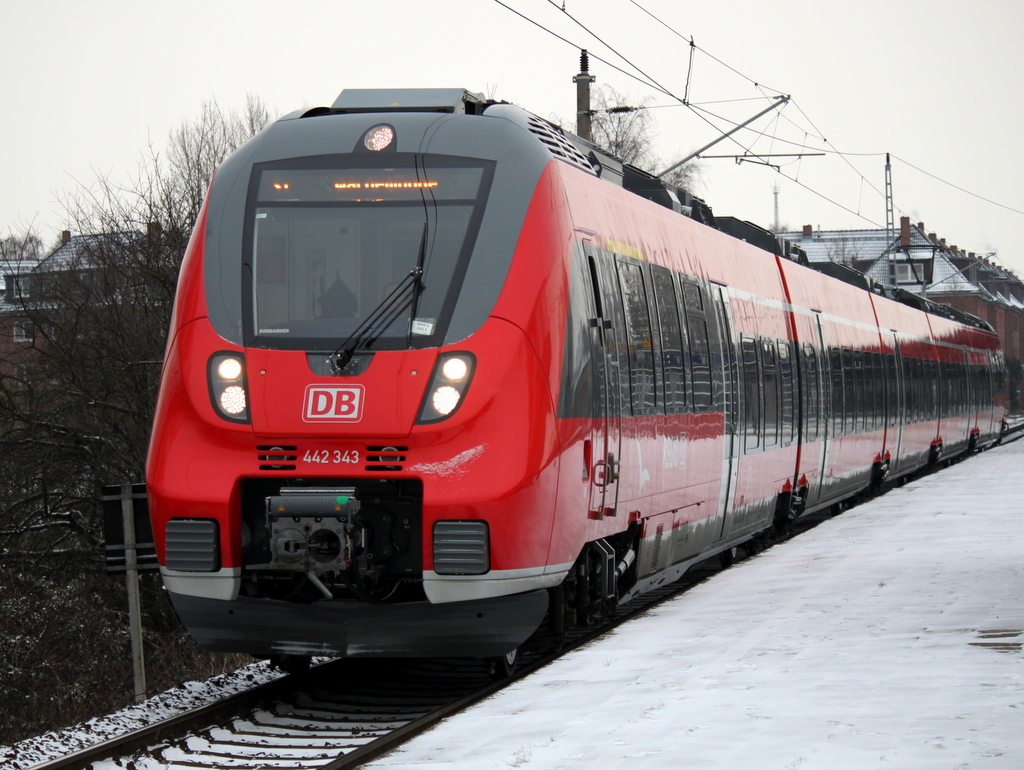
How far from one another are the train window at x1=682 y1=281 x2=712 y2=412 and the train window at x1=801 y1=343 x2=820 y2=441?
4.44 metres

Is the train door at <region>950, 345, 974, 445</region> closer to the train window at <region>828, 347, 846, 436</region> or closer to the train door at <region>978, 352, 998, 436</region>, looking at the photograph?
the train door at <region>978, 352, 998, 436</region>

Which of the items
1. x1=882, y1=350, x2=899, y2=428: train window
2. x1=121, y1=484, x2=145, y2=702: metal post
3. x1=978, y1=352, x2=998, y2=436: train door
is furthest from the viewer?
x1=978, y1=352, x2=998, y2=436: train door

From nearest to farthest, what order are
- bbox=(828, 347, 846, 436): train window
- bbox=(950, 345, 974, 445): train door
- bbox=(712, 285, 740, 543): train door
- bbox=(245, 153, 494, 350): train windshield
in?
bbox=(245, 153, 494, 350): train windshield, bbox=(712, 285, 740, 543): train door, bbox=(828, 347, 846, 436): train window, bbox=(950, 345, 974, 445): train door

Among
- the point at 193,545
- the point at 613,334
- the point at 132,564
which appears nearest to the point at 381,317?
the point at 193,545

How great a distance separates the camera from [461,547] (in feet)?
23.1

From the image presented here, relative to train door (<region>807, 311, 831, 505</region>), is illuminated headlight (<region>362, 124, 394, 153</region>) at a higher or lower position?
higher

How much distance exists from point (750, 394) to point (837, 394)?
17.2 feet

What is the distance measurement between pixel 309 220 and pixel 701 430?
176 inches

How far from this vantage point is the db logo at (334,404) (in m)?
7.15

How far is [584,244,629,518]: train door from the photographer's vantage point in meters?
8.28

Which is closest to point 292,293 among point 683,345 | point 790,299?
point 683,345

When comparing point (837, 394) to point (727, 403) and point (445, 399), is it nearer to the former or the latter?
point (727, 403)

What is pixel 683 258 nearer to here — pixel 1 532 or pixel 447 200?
pixel 447 200

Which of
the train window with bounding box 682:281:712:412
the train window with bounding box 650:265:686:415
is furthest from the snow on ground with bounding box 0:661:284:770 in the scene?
the train window with bounding box 682:281:712:412
